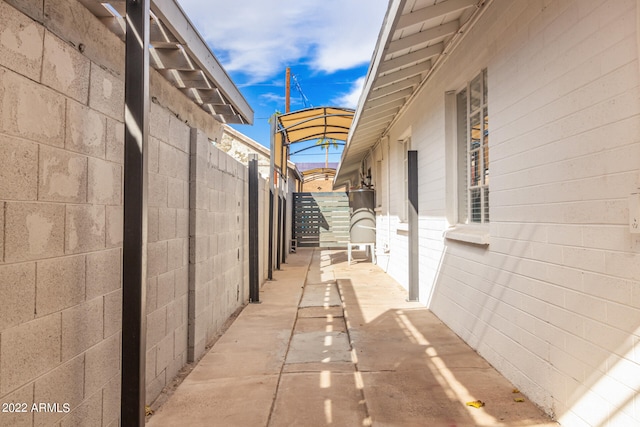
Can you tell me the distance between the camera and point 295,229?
51.2 feet

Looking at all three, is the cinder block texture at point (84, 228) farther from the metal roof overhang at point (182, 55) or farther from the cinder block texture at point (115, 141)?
the metal roof overhang at point (182, 55)

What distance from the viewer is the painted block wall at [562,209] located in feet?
6.46

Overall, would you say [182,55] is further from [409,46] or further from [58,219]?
[409,46]

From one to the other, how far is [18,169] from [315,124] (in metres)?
8.94

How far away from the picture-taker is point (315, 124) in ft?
33.3

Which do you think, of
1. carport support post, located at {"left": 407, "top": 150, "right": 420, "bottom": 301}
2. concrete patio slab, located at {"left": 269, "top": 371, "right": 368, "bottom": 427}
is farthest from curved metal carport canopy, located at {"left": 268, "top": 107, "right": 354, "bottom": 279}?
concrete patio slab, located at {"left": 269, "top": 371, "right": 368, "bottom": 427}

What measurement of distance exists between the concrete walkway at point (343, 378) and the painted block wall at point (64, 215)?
601 millimetres

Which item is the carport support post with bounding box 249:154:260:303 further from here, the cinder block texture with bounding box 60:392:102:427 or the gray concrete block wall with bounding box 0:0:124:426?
the cinder block texture with bounding box 60:392:102:427

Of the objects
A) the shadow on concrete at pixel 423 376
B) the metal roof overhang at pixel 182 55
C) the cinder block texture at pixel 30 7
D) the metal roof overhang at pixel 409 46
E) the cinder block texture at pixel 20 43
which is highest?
the metal roof overhang at pixel 409 46

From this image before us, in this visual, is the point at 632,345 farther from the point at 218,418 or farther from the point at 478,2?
the point at 478,2

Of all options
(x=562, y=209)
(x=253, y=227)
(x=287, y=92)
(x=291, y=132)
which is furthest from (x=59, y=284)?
(x=287, y=92)

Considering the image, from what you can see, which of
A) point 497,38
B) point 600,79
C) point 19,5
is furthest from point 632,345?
point 19,5

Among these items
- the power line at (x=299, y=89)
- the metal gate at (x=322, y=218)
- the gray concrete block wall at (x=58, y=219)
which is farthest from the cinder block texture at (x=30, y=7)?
the power line at (x=299, y=89)

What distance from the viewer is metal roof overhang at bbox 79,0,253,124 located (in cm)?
232
